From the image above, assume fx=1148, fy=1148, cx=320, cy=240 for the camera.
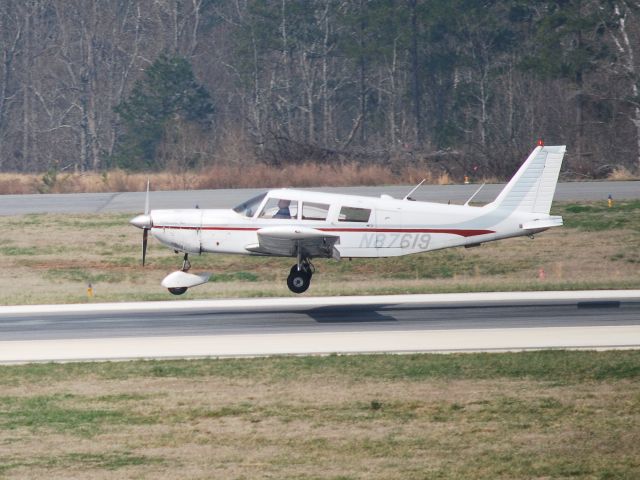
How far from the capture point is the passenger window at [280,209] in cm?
2477

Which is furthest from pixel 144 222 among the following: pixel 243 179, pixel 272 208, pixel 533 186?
pixel 243 179

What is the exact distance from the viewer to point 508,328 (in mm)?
21234

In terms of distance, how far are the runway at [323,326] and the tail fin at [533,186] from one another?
2086 mm

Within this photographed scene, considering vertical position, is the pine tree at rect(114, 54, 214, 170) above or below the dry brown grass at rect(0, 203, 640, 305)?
above

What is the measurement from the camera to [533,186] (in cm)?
2502

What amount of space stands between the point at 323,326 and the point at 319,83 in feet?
Answer: 176

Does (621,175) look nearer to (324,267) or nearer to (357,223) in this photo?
(324,267)

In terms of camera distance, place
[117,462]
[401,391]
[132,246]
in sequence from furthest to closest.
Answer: [132,246]
[401,391]
[117,462]

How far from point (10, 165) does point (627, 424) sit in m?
67.3

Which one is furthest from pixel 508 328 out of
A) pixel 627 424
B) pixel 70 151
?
pixel 70 151

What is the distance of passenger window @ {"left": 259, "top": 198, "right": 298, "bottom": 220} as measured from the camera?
2477cm

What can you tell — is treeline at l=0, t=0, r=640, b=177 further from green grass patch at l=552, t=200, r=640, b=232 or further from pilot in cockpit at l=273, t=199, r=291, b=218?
pilot in cockpit at l=273, t=199, r=291, b=218

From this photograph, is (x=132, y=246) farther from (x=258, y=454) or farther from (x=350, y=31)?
(x=350, y=31)

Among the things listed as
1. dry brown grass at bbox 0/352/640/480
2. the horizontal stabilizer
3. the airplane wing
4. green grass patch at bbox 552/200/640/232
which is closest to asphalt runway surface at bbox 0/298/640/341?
the airplane wing
